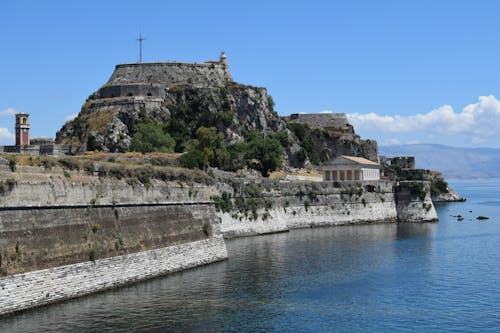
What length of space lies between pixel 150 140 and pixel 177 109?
12.4 metres

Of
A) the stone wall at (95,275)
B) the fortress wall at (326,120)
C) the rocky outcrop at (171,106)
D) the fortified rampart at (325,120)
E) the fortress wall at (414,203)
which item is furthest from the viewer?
the fortress wall at (326,120)

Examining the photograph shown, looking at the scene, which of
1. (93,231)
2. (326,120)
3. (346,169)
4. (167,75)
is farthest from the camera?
(326,120)

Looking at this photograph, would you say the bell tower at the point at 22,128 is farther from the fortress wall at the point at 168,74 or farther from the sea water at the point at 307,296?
the fortress wall at the point at 168,74

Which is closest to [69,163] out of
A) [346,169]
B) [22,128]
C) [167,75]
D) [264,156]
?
[22,128]

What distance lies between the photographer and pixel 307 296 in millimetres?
35312

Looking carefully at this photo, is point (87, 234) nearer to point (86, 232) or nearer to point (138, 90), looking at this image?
point (86, 232)

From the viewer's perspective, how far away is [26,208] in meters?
30.9

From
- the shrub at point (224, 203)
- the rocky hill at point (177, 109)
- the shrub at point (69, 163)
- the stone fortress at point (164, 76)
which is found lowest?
the shrub at point (224, 203)

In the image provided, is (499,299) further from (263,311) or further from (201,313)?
(201,313)

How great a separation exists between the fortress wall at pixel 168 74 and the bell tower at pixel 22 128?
118 feet

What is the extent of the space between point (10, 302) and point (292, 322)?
36.1 feet

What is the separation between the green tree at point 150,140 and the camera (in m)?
79.6

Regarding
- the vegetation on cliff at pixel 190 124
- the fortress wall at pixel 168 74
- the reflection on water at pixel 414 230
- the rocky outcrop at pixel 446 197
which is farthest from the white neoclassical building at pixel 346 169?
the rocky outcrop at pixel 446 197

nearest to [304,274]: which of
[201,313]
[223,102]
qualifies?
[201,313]
